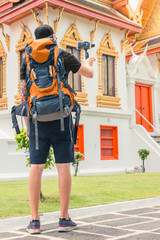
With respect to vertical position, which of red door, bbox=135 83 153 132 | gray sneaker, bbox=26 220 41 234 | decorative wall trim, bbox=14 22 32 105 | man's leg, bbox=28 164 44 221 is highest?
decorative wall trim, bbox=14 22 32 105

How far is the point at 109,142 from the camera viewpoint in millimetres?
15938

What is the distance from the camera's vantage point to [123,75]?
16.8m

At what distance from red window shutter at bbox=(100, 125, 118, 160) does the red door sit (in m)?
2.76

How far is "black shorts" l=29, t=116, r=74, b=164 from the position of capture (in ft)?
13.5

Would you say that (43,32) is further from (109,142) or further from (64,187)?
(109,142)

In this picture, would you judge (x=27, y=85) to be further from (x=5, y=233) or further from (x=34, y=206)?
(x=5, y=233)

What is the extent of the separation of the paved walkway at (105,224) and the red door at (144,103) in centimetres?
1249

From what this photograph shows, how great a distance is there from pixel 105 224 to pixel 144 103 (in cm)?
1501

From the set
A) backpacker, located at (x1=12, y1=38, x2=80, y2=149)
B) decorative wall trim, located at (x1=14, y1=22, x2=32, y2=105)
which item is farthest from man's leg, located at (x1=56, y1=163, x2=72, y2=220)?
decorative wall trim, located at (x1=14, y1=22, x2=32, y2=105)

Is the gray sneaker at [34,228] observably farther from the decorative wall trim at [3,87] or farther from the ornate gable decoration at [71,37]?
the decorative wall trim at [3,87]

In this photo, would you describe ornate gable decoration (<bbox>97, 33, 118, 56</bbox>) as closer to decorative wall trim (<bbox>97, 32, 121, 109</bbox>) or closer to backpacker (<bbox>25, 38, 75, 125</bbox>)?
decorative wall trim (<bbox>97, 32, 121, 109</bbox>)

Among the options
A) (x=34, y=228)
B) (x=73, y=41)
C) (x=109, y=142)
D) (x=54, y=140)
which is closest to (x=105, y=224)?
(x=34, y=228)

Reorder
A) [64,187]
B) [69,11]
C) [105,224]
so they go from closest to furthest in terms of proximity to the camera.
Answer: [64,187] < [105,224] < [69,11]

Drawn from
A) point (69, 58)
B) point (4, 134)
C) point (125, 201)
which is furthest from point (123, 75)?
point (69, 58)
